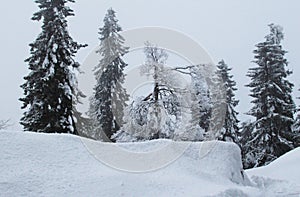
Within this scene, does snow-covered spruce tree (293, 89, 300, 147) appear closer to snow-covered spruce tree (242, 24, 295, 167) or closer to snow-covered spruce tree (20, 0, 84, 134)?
snow-covered spruce tree (242, 24, 295, 167)

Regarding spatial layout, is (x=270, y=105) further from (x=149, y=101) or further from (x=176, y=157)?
(x=176, y=157)

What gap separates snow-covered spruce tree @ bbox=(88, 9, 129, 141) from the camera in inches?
855

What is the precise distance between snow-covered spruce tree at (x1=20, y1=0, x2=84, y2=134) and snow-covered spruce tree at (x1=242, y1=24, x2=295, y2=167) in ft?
36.3

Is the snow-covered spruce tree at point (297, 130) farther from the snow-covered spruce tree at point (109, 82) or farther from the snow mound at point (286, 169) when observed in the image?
the snow mound at point (286, 169)

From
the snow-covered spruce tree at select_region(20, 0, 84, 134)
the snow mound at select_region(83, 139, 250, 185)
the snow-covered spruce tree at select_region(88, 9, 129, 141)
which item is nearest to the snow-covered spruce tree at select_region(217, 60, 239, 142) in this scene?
the snow-covered spruce tree at select_region(88, 9, 129, 141)

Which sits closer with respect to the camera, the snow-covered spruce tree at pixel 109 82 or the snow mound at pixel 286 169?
the snow mound at pixel 286 169

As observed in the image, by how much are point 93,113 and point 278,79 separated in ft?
38.2

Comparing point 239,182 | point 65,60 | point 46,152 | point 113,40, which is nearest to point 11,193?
point 46,152

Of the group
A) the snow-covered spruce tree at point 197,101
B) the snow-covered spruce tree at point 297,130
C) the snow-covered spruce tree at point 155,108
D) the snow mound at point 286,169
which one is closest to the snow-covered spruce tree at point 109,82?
the snow-covered spruce tree at point 155,108

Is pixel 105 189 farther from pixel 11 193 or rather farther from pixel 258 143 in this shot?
pixel 258 143

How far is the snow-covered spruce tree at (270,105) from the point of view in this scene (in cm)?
2103

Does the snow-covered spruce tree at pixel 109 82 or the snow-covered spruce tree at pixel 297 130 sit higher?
the snow-covered spruce tree at pixel 109 82

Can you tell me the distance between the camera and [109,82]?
72.7 feet

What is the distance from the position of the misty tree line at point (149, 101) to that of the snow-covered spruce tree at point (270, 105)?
0.18ft
